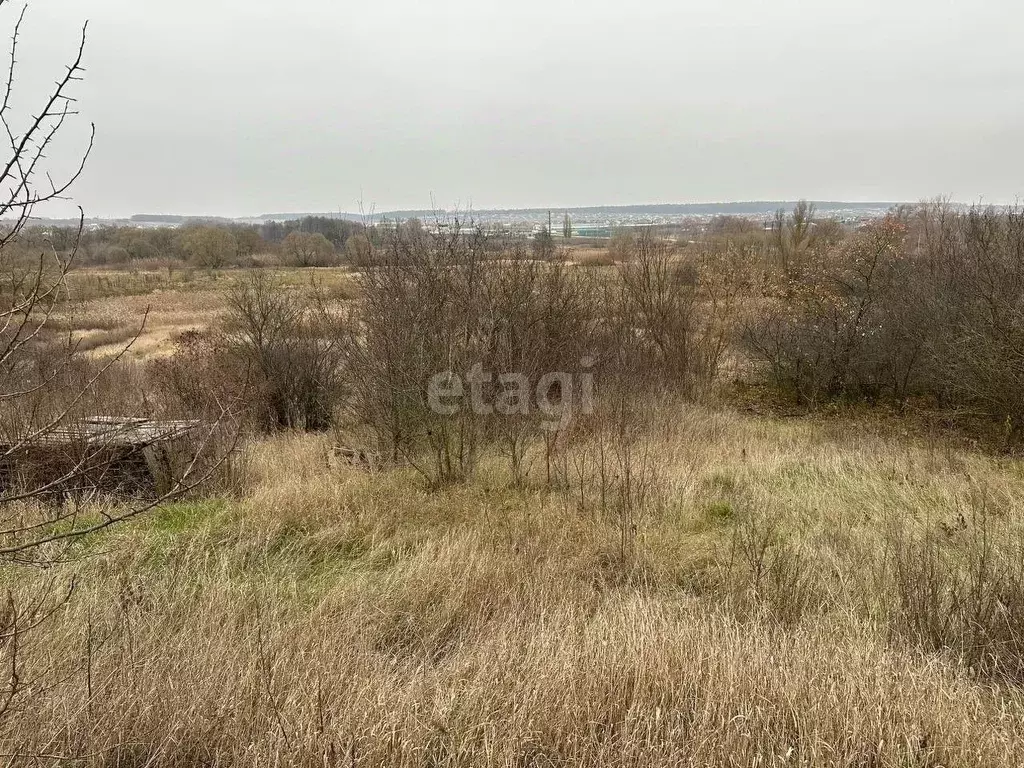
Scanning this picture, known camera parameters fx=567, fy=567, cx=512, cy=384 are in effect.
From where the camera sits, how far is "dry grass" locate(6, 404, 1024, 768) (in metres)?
2.31

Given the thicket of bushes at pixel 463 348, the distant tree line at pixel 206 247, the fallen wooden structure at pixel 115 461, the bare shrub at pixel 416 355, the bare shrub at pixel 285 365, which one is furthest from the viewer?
the distant tree line at pixel 206 247

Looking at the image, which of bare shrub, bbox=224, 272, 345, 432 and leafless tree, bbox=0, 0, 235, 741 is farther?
bare shrub, bbox=224, 272, 345, 432

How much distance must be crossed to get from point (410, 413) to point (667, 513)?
10.3 ft

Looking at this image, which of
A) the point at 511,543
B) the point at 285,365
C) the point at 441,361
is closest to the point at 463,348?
the point at 441,361

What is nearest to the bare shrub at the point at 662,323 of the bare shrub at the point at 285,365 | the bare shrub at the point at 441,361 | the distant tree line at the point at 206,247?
the bare shrub at the point at 441,361

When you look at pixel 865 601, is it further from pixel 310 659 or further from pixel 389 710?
pixel 310 659

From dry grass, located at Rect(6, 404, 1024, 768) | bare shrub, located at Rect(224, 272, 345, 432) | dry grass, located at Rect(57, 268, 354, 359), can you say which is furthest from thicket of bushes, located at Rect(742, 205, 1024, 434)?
dry grass, located at Rect(57, 268, 354, 359)

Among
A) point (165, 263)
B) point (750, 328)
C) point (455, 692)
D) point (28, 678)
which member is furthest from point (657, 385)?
point (165, 263)

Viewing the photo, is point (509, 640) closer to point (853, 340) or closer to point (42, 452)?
point (42, 452)

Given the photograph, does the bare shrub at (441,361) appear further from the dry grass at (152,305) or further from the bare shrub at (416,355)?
the dry grass at (152,305)

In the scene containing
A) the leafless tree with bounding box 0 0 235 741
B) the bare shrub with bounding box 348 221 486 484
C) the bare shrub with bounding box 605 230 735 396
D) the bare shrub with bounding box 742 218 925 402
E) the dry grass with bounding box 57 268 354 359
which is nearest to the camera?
the leafless tree with bounding box 0 0 235 741

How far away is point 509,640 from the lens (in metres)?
3.21

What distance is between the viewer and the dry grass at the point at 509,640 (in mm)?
2311

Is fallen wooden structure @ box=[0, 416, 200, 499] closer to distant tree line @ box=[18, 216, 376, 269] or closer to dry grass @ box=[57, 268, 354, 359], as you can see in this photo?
dry grass @ box=[57, 268, 354, 359]
